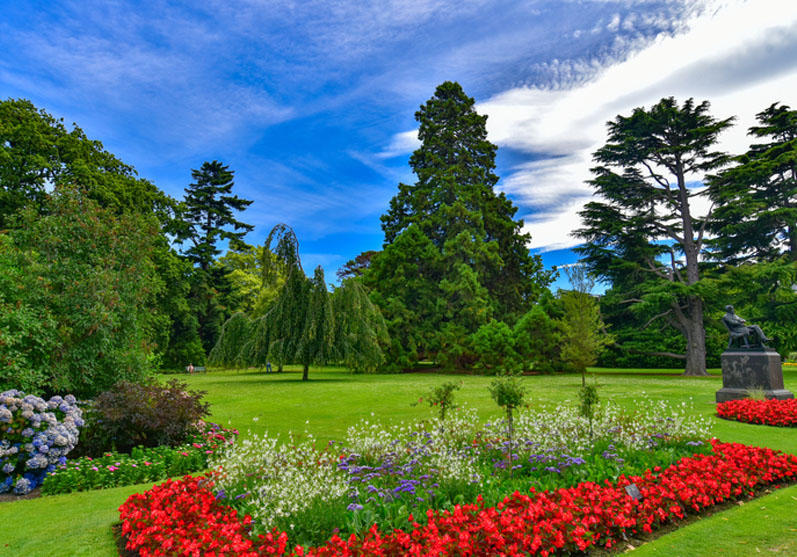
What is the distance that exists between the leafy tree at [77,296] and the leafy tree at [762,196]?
30734mm

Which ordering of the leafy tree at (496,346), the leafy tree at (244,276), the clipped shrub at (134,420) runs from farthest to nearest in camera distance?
1. the leafy tree at (244,276)
2. the leafy tree at (496,346)
3. the clipped shrub at (134,420)

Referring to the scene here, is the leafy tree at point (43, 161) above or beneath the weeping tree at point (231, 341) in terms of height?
above

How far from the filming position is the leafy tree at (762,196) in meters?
27.2

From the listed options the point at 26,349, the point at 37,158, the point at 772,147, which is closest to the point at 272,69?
the point at 26,349

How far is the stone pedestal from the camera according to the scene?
1265 cm

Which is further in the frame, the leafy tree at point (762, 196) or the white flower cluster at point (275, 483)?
the leafy tree at point (762, 196)

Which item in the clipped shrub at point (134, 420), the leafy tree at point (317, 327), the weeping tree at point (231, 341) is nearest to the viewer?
the clipped shrub at point (134, 420)

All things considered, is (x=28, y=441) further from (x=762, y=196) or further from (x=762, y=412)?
(x=762, y=196)

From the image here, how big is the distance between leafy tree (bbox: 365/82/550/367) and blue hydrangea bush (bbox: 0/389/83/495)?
2333cm

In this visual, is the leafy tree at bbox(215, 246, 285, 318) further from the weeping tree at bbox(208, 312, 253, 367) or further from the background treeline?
the weeping tree at bbox(208, 312, 253, 367)

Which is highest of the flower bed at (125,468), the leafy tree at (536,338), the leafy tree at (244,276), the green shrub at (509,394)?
the leafy tree at (244,276)

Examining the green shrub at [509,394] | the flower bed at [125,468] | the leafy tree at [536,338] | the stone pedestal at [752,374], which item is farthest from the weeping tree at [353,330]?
the green shrub at [509,394]

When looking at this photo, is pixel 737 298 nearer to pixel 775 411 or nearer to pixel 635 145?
pixel 635 145

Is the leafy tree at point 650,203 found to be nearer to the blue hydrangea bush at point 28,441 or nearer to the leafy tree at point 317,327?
the leafy tree at point 317,327
